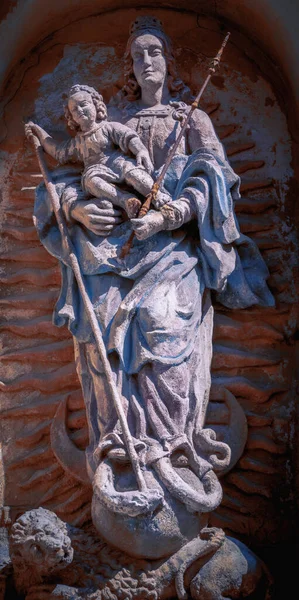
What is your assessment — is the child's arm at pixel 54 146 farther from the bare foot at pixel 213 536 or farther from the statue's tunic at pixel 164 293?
the bare foot at pixel 213 536

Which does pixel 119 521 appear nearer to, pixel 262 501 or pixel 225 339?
pixel 262 501

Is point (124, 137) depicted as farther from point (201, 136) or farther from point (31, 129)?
point (31, 129)

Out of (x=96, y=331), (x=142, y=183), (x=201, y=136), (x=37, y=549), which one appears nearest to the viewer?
(x=37, y=549)

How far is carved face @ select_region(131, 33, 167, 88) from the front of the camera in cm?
462

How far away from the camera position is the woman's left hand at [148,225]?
4.16 metres

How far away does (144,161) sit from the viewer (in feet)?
14.5

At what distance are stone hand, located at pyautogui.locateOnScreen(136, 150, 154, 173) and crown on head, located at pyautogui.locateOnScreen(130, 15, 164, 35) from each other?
641 mm

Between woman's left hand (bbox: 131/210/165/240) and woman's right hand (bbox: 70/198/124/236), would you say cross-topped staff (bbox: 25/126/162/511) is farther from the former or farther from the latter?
woman's left hand (bbox: 131/210/165/240)

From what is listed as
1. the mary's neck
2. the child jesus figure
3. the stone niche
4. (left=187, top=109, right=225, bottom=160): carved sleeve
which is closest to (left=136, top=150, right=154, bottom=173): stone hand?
the child jesus figure

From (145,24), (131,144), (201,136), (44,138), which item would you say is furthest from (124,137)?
(145,24)

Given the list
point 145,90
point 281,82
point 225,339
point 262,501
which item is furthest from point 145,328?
point 281,82

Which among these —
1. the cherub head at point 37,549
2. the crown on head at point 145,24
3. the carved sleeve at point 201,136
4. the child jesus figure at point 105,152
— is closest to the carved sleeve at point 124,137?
the child jesus figure at point 105,152

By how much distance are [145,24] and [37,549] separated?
7.64 ft

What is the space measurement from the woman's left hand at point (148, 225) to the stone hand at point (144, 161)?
11.1 inches
